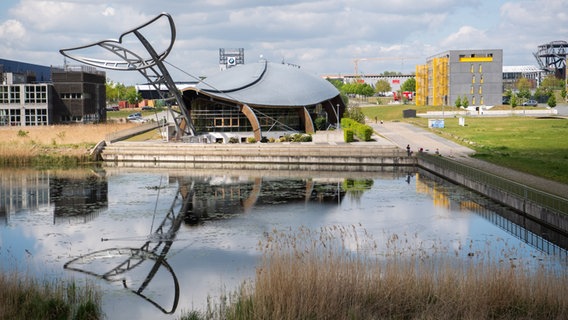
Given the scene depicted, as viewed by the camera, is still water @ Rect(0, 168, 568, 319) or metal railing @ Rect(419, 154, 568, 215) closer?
still water @ Rect(0, 168, 568, 319)

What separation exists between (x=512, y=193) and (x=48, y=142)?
4278cm

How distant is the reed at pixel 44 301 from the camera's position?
17.9 meters

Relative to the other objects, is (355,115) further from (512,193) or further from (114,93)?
(114,93)

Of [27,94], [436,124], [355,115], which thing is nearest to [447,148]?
[436,124]

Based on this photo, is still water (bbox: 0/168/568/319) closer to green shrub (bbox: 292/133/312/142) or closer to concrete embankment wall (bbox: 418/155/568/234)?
concrete embankment wall (bbox: 418/155/568/234)

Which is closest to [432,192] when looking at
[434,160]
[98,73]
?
[434,160]

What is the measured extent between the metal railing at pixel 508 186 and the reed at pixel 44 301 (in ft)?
61.3

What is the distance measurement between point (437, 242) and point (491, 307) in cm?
963

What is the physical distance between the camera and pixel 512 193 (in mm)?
34219

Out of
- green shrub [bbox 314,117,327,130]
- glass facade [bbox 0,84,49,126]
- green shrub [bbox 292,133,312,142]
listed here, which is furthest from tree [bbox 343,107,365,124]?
glass facade [bbox 0,84,49,126]

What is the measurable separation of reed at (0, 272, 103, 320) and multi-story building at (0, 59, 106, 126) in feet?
220

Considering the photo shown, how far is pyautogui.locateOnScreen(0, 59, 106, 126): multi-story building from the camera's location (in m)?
82.7

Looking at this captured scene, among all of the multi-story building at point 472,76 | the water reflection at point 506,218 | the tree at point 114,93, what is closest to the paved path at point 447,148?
the water reflection at point 506,218

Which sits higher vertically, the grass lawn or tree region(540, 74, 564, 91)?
tree region(540, 74, 564, 91)
